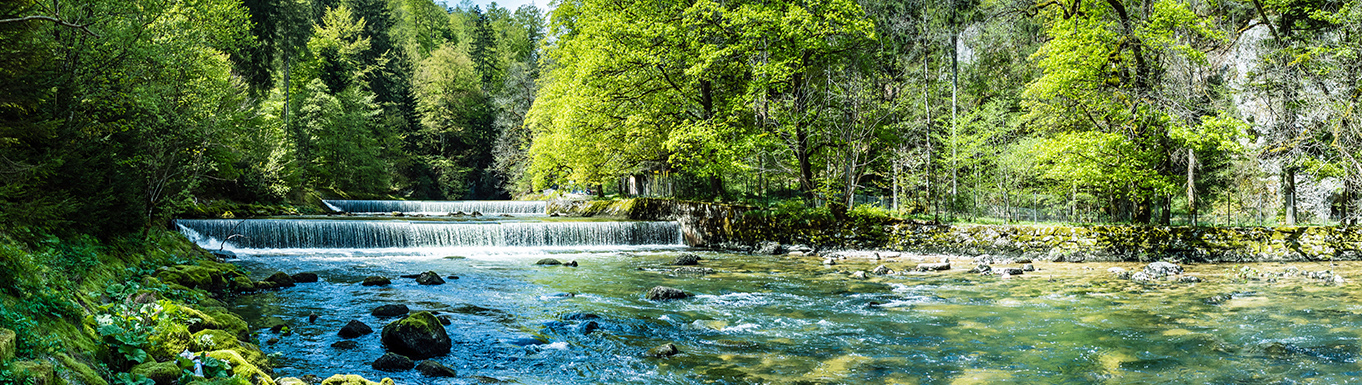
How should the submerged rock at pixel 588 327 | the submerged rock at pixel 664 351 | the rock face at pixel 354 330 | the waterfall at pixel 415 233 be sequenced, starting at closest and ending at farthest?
→ the submerged rock at pixel 664 351 → the rock face at pixel 354 330 → the submerged rock at pixel 588 327 → the waterfall at pixel 415 233

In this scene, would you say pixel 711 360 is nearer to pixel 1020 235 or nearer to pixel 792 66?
pixel 1020 235

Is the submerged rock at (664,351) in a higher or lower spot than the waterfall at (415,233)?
lower

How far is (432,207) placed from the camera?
34094 millimetres

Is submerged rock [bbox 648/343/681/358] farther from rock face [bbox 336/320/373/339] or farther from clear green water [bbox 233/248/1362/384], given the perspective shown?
rock face [bbox 336/320/373/339]

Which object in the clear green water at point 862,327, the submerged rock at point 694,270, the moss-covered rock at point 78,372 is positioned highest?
the moss-covered rock at point 78,372

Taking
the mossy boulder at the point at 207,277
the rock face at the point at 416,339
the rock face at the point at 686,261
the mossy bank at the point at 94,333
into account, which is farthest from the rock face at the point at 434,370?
the rock face at the point at 686,261

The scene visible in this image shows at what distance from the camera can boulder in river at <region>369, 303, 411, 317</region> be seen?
9422 millimetres

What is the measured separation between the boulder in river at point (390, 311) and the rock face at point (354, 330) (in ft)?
3.81

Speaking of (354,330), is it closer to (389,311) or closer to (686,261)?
(389,311)

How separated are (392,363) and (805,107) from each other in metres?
15.2

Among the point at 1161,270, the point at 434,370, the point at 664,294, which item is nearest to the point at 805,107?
the point at 1161,270

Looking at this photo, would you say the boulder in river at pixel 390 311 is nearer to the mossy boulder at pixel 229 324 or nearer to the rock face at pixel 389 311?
the rock face at pixel 389 311

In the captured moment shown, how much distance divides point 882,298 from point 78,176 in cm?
1162

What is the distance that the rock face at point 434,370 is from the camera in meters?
6.56
